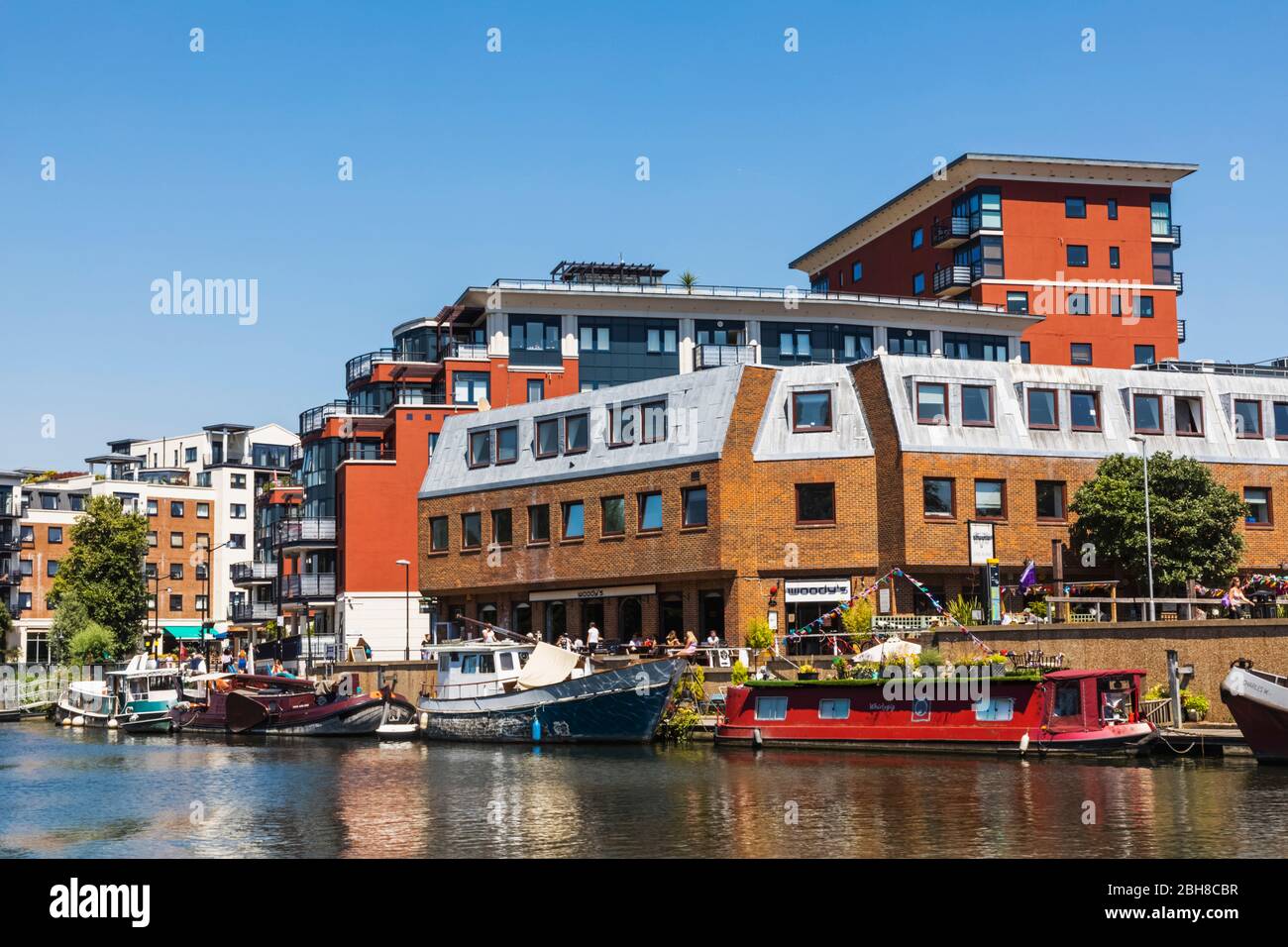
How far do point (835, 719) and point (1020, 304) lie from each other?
54518 millimetres

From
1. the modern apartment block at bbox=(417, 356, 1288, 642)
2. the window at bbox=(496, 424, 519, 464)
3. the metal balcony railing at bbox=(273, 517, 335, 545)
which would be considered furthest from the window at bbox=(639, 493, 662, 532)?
the metal balcony railing at bbox=(273, 517, 335, 545)

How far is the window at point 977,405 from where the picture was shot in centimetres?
5680

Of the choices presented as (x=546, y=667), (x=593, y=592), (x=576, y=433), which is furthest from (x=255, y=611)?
(x=546, y=667)

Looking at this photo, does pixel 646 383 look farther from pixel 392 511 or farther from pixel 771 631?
pixel 392 511

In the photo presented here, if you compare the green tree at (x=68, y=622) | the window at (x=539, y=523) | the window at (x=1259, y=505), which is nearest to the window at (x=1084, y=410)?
the window at (x=1259, y=505)

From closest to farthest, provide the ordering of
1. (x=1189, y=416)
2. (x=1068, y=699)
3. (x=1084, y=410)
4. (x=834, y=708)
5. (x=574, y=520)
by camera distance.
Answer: (x=1068, y=699)
(x=834, y=708)
(x=1084, y=410)
(x=1189, y=416)
(x=574, y=520)

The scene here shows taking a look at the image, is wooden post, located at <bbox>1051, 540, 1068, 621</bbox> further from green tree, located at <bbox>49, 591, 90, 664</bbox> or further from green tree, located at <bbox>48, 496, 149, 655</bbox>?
green tree, located at <bbox>49, 591, 90, 664</bbox>

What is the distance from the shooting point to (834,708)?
45.3 m

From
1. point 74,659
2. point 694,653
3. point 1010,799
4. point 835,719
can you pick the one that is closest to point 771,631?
point 694,653

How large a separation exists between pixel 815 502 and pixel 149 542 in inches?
3393

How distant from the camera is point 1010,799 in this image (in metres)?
31.1

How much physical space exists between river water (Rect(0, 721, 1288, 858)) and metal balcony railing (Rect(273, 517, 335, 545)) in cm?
4288

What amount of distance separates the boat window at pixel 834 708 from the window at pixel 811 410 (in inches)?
599

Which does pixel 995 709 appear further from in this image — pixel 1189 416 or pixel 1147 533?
pixel 1189 416
